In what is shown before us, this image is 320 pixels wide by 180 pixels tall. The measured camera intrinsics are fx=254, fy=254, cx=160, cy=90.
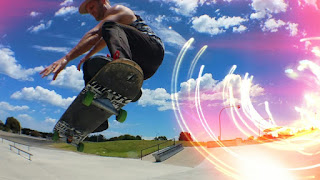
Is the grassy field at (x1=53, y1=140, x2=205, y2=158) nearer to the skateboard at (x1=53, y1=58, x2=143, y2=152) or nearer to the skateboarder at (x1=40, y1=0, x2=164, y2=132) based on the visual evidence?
the skateboard at (x1=53, y1=58, x2=143, y2=152)

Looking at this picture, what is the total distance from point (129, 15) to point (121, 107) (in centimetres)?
130

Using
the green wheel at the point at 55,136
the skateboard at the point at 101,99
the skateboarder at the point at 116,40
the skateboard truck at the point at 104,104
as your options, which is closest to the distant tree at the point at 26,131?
the green wheel at the point at 55,136

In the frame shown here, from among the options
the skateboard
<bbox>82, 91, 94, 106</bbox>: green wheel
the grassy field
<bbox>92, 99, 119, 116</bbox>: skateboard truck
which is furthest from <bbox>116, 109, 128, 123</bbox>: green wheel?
the grassy field

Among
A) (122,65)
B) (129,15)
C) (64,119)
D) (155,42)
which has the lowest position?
(64,119)

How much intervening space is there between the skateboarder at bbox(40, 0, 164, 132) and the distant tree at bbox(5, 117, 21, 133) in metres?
80.6

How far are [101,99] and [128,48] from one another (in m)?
0.75

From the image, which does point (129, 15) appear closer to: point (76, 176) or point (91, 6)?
point (91, 6)

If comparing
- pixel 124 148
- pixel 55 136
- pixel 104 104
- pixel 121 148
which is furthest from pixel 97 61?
pixel 121 148

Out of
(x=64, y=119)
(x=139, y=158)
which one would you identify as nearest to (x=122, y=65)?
(x=64, y=119)

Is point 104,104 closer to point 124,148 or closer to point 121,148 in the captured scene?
point 124,148

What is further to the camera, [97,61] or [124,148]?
[124,148]

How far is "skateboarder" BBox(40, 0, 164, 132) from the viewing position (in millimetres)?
3084

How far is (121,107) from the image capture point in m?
3.69

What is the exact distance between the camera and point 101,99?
329cm
